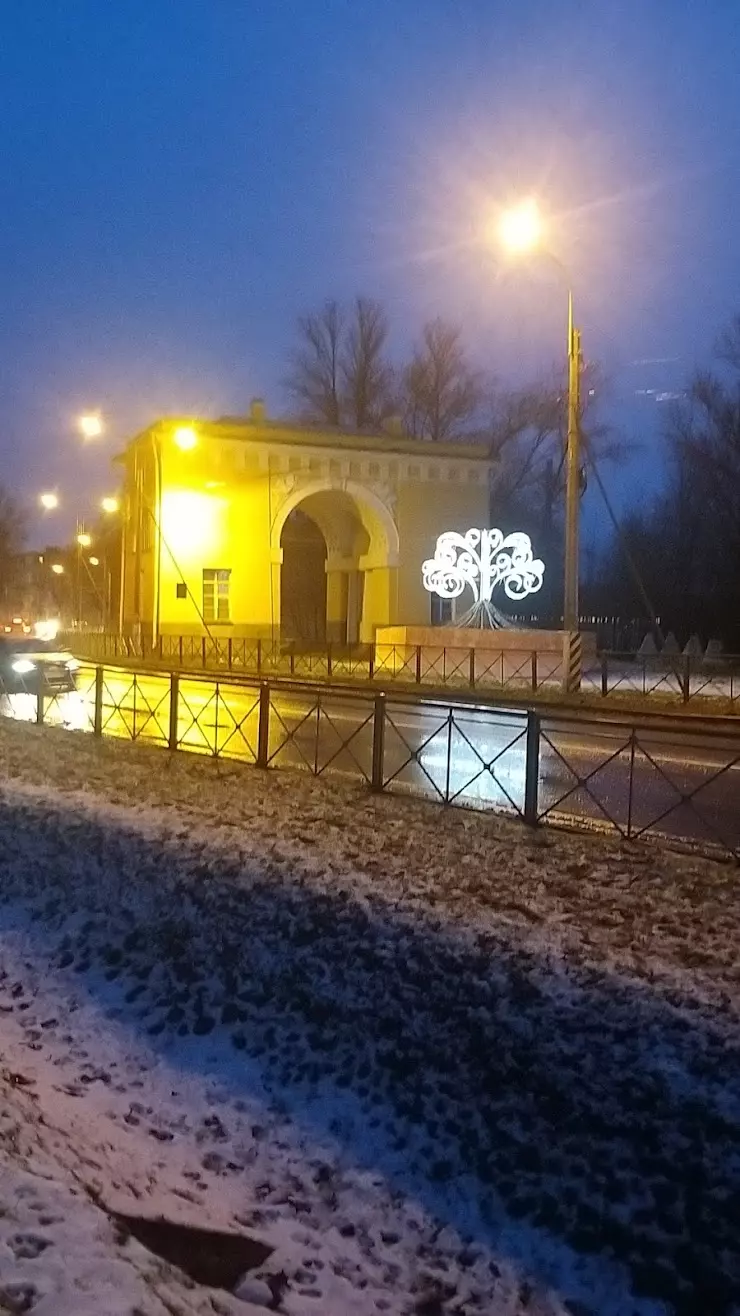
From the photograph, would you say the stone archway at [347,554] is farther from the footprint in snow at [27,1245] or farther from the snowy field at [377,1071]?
the footprint in snow at [27,1245]

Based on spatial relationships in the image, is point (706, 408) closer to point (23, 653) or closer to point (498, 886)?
point (23, 653)

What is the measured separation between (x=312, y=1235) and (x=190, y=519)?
1387 inches

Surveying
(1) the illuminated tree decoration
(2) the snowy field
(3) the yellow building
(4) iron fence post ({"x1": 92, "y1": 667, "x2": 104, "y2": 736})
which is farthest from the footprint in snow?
(3) the yellow building

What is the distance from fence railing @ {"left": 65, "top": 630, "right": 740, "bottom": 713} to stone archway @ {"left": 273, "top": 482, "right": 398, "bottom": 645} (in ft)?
12.8

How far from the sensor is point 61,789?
11141mm

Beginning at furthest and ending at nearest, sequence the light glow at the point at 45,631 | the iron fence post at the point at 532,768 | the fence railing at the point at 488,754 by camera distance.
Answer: the light glow at the point at 45,631
the fence railing at the point at 488,754
the iron fence post at the point at 532,768

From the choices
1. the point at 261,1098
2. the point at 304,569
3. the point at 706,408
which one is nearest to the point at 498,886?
the point at 261,1098

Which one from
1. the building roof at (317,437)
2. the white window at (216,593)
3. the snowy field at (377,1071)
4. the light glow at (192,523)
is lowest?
the snowy field at (377,1071)

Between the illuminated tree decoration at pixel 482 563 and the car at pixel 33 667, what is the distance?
9351 millimetres

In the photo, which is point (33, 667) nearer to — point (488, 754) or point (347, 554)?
point (488, 754)

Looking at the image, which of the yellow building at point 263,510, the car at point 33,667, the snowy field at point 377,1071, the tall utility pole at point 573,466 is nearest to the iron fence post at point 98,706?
the car at point 33,667

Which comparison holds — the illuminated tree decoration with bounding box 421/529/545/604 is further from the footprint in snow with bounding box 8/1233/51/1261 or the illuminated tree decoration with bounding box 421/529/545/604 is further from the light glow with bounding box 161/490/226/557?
the footprint in snow with bounding box 8/1233/51/1261

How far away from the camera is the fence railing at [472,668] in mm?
23625

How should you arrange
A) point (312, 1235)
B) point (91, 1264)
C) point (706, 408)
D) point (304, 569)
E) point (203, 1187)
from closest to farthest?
point (91, 1264) → point (312, 1235) → point (203, 1187) → point (706, 408) → point (304, 569)
